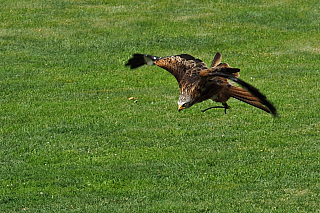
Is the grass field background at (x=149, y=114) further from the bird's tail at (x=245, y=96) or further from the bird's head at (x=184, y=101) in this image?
the bird's head at (x=184, y=101)

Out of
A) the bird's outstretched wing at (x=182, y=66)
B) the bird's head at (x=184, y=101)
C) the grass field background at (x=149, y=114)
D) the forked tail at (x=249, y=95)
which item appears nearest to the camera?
the forked tail at (x=249, y=95)

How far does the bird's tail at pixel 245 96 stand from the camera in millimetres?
5648

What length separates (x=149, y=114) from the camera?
16.3m

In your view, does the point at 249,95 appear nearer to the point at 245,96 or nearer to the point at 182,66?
the point at 245,96

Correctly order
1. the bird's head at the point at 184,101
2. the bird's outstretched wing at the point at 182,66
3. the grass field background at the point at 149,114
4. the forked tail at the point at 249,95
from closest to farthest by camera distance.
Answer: the forked tail at the point at 249,95
the bird's head at the point at 184,101
the bird's outstretched wing at the point at 182,66
the grass field background at the point at 149,114

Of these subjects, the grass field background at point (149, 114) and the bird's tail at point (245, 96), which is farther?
the grass field background at point (149, 114)

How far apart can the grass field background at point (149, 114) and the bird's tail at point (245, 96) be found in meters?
5.93

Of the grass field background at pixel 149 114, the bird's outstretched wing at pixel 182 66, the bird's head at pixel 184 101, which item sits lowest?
the grass field background at pixel 149 114

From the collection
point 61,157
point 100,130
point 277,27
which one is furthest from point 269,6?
point 61,157

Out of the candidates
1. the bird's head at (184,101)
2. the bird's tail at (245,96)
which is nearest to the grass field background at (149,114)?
the bird's tail at (245,96)

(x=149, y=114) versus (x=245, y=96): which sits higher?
(x=245, y=96)

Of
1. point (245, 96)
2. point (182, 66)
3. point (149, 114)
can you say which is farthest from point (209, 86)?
point (149, 114)

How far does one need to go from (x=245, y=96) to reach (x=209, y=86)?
0.35m

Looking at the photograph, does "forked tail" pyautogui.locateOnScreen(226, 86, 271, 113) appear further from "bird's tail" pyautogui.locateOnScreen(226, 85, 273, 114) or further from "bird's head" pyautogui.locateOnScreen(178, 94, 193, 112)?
"bird's head" pyautogui.locateOnScreen(178, 94, 193, 112)
